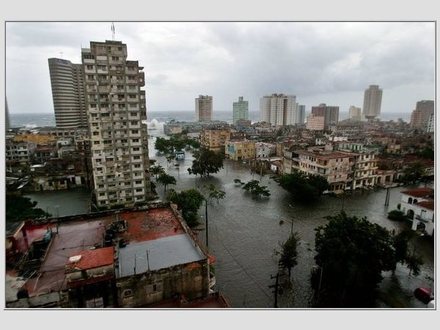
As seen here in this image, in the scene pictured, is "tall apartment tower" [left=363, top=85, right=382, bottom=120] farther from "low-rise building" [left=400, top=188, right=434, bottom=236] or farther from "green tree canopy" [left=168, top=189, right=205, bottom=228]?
"green tree canopy" [left=168, top=189, right=205, bottom=228]

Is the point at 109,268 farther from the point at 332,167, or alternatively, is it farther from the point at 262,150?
the point at 262,150

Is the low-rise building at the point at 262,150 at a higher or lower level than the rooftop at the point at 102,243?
lower

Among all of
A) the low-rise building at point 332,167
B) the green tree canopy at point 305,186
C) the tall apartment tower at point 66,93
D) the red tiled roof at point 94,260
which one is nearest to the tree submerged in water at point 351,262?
the red tiled roof at point 94,260

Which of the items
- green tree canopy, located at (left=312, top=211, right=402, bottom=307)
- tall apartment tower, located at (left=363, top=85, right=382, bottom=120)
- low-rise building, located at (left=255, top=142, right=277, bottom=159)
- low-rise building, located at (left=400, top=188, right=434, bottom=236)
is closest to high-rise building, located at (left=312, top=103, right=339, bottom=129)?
tall apartment tower, located at (left=363, top=85, right=382, bottom=120)

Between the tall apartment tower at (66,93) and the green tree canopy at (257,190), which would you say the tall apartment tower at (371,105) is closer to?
the green tree canopy at (257,190)

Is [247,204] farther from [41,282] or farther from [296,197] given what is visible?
[41,282]
